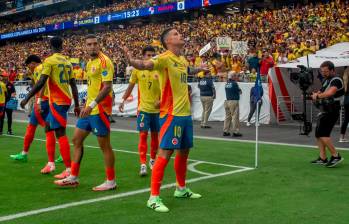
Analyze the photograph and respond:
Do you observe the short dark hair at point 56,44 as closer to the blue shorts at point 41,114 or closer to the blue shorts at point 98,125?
the blue shorts at point 41,114

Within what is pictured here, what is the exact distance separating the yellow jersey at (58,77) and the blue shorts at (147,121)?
123cm

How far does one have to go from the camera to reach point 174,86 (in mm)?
5859

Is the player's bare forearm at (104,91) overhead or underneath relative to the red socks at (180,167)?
overhead

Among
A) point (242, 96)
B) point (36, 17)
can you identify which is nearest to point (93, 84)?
point (242, 96)

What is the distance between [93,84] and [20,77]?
1184 inches

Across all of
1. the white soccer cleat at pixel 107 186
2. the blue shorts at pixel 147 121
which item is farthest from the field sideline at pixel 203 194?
the blue shorts at pixel 147 121

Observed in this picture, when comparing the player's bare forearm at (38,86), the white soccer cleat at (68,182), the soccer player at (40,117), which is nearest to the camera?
the white soccer cleat at (68,182)

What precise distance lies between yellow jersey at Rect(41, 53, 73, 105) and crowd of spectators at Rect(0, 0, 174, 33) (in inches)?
1327

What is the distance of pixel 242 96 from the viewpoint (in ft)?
62.2

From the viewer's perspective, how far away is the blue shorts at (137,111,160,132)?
8.17 meters

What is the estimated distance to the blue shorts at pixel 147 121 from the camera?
817 centimetres

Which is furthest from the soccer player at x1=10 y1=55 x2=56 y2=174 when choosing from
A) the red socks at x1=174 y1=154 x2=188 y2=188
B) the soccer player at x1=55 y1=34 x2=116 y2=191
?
the red socks at x1=174 y1=154 x2=188 y2=188

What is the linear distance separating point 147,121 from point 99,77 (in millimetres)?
1698

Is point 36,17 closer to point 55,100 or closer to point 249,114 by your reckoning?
point 249,114
